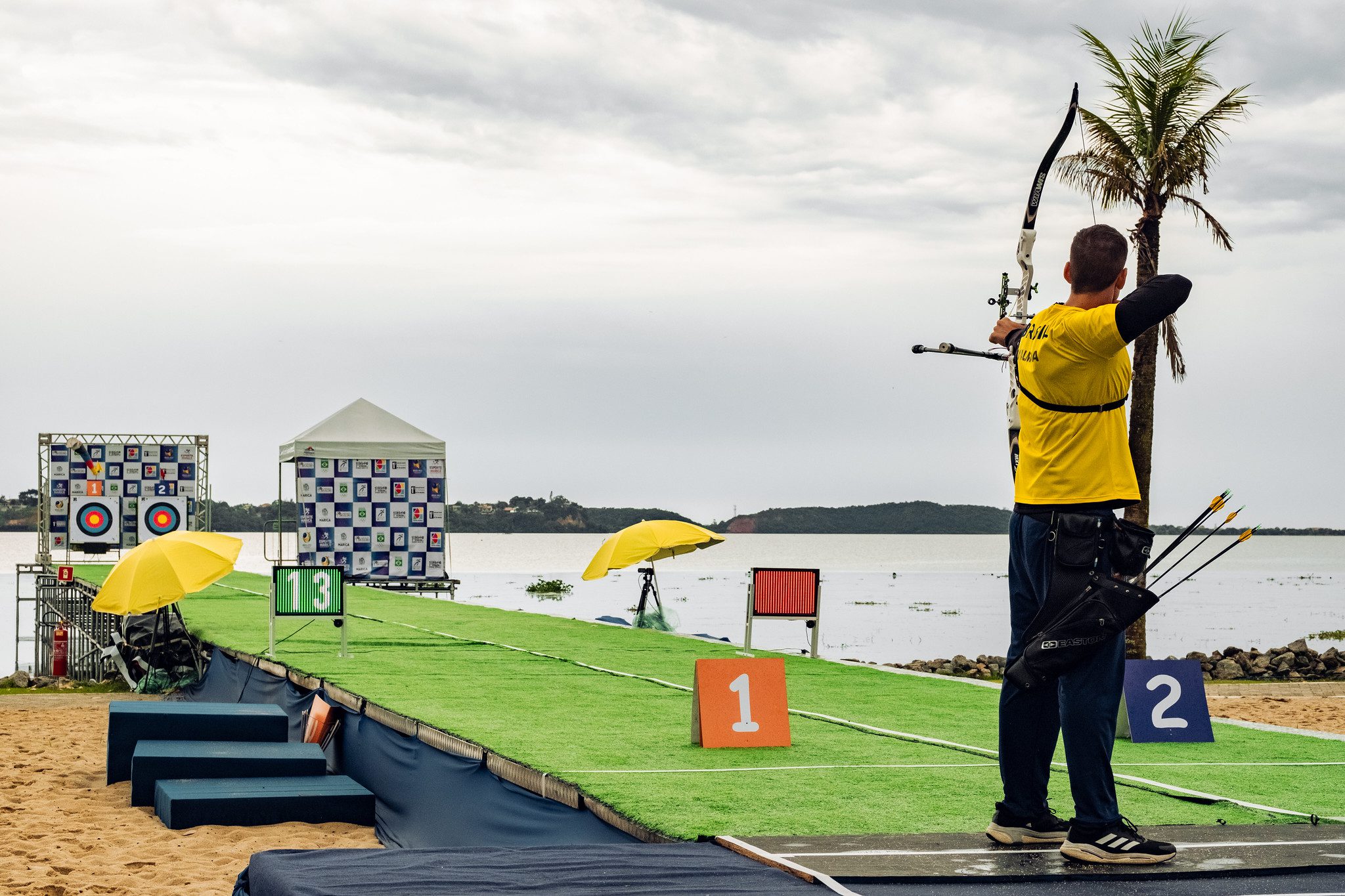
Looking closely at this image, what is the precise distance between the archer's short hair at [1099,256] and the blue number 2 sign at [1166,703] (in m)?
3.52

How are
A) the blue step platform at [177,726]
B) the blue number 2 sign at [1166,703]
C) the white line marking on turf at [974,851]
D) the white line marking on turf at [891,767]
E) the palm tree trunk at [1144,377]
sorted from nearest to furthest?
the white line marking on turf at [974,851] → the white line marking on turf at [891,767] → the blue number 2 sign at [1166,703] → the blue step platform at [177,726] → the palm tree trunk at [1144,377]

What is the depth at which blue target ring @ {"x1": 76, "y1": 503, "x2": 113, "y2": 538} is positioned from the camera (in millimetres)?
24984

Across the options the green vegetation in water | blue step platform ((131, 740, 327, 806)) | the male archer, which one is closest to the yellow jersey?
the male archer

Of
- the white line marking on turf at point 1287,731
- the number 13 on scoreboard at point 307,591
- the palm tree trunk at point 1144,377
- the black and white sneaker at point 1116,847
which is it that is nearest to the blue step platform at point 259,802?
the number 13 on scoreboard at point 307,591

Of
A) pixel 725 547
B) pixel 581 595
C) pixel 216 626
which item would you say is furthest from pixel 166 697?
pixel 725 547

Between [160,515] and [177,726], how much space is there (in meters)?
17.0

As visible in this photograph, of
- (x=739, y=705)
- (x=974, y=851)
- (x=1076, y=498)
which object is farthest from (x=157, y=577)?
(x=1076, y=498)

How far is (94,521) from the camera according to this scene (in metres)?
25.0

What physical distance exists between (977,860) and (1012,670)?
528 mm

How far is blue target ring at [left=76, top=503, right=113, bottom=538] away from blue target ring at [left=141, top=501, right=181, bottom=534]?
124 cm

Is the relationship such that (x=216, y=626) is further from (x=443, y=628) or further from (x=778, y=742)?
(x=778, y=742)

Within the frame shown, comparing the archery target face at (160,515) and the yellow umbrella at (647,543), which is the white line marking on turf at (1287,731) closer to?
the yellow umbrella at (647,543)

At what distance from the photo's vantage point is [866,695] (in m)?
8.94

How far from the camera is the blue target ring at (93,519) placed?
25.0 m
